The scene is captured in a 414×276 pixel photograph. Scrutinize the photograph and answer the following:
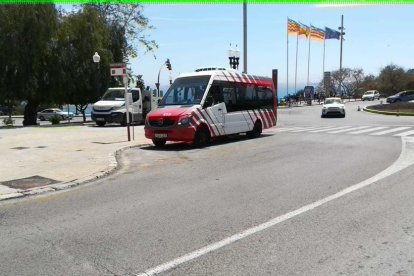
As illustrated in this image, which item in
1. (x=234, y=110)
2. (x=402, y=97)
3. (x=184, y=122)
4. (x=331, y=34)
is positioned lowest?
(x=184, y=122)

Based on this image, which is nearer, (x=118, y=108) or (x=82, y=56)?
(x=118, y=108)

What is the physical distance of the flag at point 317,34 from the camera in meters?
62.2

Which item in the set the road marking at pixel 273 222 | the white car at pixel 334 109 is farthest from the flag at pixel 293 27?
the road marking at pixel 273 222

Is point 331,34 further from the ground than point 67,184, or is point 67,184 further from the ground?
point 331,34

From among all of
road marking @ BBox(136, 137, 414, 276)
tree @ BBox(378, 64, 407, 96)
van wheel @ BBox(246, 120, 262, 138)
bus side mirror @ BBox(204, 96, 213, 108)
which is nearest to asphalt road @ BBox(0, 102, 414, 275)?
road marking @ BBox(136, 137, 414, 276)

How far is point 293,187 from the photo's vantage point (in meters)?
8.81

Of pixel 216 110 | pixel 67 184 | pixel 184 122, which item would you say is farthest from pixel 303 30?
pixel 67 184

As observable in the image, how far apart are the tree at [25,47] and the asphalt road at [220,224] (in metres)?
23.2

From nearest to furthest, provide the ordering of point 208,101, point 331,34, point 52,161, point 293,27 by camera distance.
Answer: point 52,161 < point 208,101 < point 293,27 < point 331,34

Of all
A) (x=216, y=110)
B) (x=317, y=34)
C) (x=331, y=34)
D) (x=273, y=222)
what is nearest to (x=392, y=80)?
(x=331, y=34)

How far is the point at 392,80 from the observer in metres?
94.6

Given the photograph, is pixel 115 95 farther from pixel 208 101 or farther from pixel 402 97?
pixel 402 97

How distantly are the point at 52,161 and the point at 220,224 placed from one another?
23.9ft

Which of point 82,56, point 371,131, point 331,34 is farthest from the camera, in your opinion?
point 331,34
